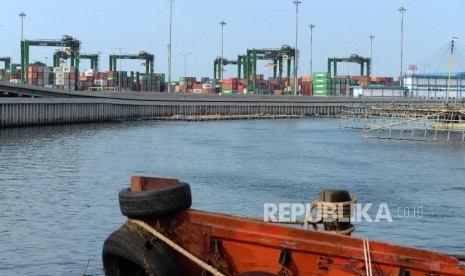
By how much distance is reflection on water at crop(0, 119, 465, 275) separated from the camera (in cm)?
2664

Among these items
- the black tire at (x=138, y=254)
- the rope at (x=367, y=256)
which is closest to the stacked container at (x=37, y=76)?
the black tire at (x=138, y=254)

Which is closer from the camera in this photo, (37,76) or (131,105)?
(131,105)

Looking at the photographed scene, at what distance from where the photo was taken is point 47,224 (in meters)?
29.2

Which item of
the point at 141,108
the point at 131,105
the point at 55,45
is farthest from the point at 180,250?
the point at 55,45

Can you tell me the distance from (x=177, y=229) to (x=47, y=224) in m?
16.8

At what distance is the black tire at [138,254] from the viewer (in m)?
13.4

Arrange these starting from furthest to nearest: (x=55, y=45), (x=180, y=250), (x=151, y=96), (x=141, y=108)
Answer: (x=55, y=45), (x=151, y=96), (x=141, y=108), (x=180, y=250)

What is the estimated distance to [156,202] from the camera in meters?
13.4

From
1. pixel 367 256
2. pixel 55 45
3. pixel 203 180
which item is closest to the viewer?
pixel 367 256

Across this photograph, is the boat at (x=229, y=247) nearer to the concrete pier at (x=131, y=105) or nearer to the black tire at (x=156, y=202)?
the black tire at (x=156, y=202)

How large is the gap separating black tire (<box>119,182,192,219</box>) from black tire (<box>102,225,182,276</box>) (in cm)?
40

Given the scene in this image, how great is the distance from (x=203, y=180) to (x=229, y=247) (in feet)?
109

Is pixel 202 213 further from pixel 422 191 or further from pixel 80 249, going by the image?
pixel 422 191

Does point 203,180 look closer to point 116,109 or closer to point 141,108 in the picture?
point 116,109
